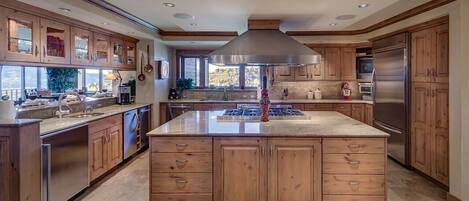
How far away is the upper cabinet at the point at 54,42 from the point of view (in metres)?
3.04

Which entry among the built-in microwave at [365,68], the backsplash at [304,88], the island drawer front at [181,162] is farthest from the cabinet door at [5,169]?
the built-in microwave at [365,68]

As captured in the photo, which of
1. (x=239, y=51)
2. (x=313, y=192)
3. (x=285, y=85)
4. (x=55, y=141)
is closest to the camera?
(x=313, y=192)

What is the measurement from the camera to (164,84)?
6.94 m

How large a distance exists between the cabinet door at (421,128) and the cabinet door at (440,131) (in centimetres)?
12

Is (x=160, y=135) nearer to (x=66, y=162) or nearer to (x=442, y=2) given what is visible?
(x=66, y=162)

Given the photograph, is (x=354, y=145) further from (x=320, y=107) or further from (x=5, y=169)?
(x=320, y=107)

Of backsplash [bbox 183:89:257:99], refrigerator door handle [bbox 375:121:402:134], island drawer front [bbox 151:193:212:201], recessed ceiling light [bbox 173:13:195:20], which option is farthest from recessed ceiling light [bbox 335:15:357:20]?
backsplash [bbox 183:89:257:99]

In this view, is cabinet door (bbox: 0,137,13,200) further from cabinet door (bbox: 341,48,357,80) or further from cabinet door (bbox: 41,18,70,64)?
cabinet door (bbox: 341,48,357,80)

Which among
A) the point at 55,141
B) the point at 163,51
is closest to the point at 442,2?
the point at 55,141

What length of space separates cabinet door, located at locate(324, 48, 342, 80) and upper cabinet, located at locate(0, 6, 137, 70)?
3937 mm

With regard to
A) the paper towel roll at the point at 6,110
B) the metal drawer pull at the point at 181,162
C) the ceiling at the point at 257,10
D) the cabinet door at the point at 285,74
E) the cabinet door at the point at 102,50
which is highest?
the ceiling at the point at 257,10

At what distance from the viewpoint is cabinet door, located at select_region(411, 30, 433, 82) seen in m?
4.18

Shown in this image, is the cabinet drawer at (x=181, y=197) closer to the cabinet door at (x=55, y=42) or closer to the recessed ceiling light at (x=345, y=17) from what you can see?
the cabinet door at (x=55, y=42)

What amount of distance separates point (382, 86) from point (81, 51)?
4.55 m
